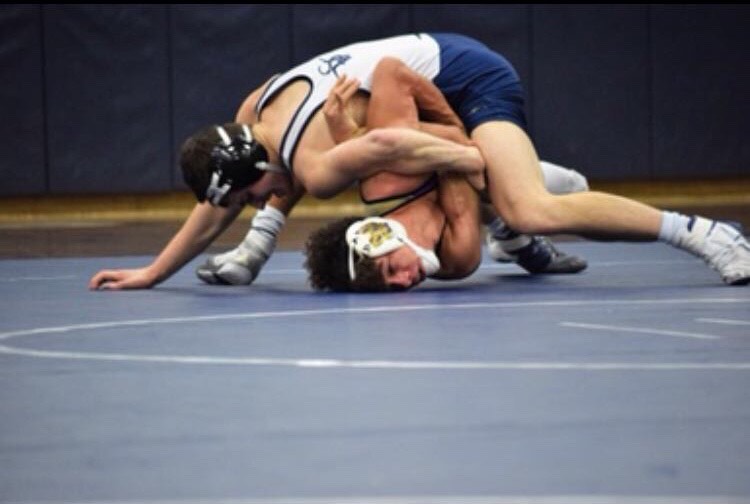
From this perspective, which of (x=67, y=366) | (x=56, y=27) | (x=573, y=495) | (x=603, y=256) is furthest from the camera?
(x=56, y=27)

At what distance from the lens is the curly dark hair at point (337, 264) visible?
Answer: 552 cm

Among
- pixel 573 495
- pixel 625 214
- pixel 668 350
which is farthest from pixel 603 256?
pixel 573 495

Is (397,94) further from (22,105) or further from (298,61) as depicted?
(22,105)

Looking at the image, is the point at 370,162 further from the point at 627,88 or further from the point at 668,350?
the point at 627,88

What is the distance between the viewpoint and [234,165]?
5.58 m

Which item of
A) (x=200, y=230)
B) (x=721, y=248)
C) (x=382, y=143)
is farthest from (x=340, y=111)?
(x=721, y=248)

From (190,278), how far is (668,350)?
259 centimetres

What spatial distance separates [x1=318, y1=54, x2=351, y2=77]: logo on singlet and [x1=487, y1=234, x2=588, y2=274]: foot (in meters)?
0.80

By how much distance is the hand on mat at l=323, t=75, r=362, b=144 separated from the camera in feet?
18.4

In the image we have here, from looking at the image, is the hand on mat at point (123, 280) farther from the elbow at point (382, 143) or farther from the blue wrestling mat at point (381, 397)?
the elbow at point (382, 143)

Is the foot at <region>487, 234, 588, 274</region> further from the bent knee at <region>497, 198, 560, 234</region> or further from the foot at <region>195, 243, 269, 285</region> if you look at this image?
the foot at <region>195, 243, 269, 285</region>

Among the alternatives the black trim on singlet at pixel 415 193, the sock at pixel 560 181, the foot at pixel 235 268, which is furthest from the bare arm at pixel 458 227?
the foot at pixel 235 268

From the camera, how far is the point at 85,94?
11289 mm

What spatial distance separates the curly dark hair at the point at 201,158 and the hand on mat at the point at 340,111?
28 centimetres
